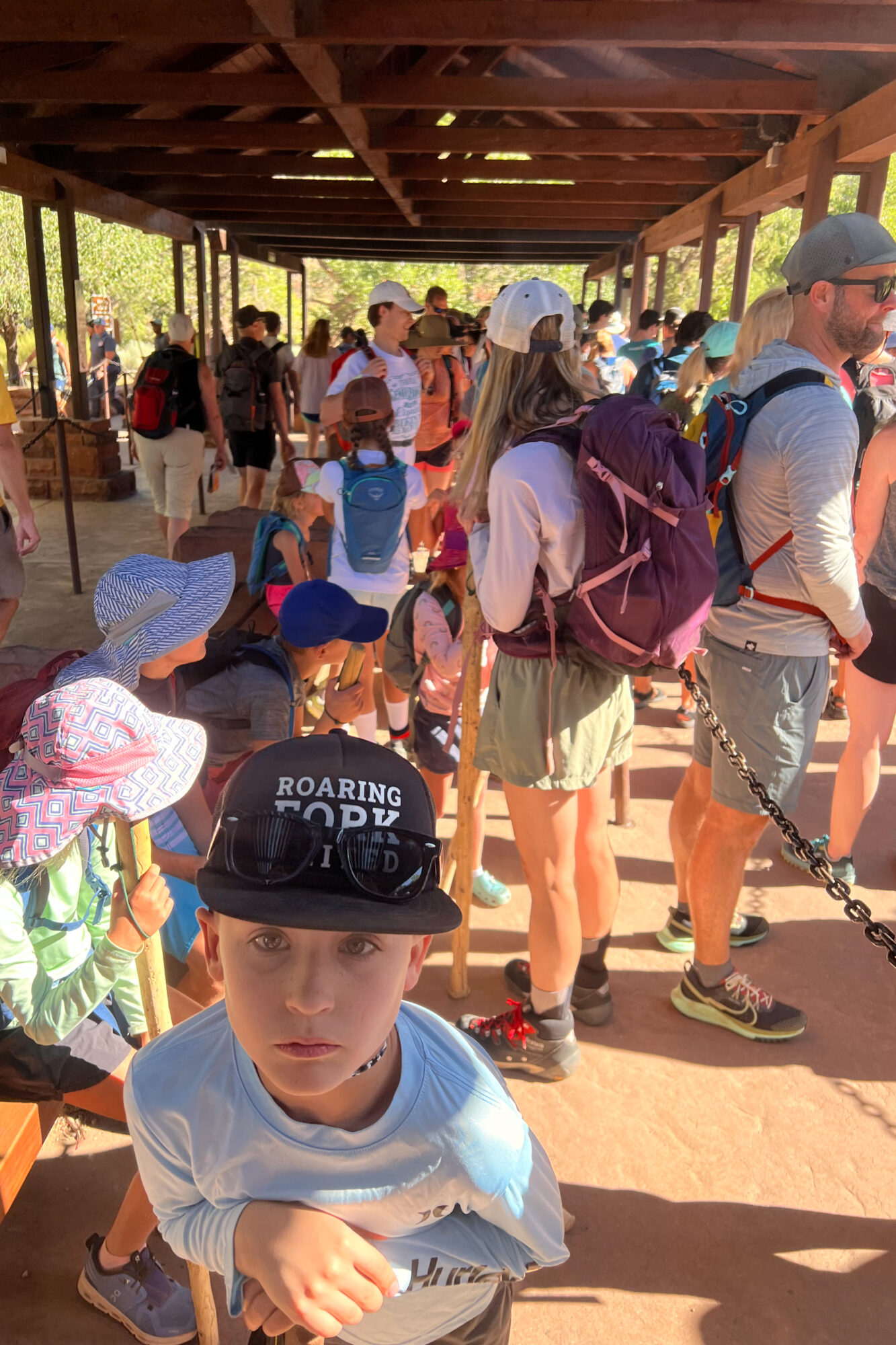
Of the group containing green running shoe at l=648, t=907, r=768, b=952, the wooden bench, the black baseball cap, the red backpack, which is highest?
the black baseball cap

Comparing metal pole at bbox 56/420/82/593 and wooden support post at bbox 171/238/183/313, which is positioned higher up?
wooden support post at bbox 171/238/183/313

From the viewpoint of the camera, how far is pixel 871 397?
4523mm

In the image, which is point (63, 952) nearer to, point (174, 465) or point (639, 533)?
point (639, 533)

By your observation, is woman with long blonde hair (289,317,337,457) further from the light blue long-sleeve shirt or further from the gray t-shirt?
the light blue long-sleeve shirt

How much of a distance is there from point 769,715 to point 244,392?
7353mm

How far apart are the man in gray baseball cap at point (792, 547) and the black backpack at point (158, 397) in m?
5.03

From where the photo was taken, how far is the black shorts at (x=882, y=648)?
348 cm

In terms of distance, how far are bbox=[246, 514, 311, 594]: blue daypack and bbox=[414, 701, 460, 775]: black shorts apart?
1097 millimetres

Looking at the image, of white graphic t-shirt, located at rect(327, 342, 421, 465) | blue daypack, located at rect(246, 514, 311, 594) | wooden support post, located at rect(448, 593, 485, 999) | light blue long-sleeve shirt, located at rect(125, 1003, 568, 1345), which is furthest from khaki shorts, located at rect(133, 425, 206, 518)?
light blue long-sleeve shirt, located at rect(125, 1003, 568, 1345)

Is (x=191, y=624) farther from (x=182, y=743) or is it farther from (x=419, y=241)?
(x=419, y=241)

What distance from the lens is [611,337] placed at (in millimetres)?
7027

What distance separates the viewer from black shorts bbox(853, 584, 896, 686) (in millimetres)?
3479

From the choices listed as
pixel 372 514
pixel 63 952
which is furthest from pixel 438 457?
pixel 63 952

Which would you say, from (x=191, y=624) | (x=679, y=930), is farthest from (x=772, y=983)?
(x=191, y=624)
